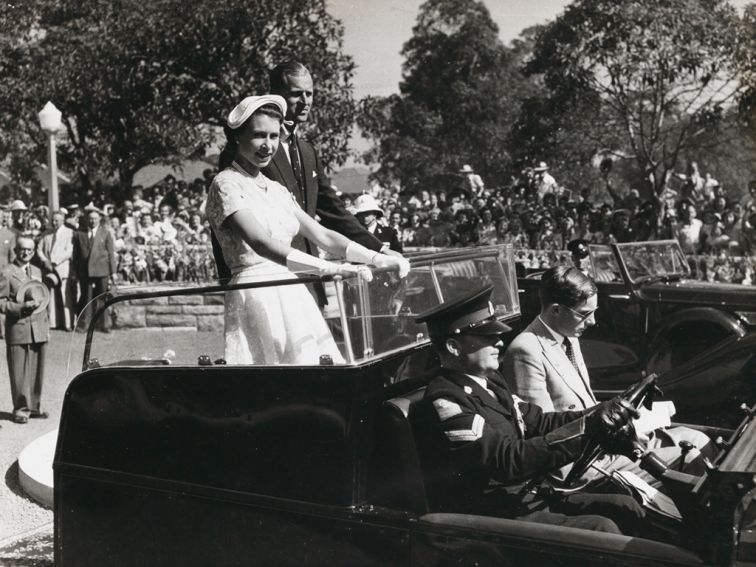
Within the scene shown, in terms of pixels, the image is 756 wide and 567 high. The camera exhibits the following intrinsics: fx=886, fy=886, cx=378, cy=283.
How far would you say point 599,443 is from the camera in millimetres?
2584

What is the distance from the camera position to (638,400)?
2877 millimetres

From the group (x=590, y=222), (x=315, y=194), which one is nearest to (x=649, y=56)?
(x=590, y=222)

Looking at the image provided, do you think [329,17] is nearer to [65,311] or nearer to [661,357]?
[65,311]

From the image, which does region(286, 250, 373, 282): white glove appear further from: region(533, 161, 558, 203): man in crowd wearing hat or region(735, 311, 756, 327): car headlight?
region(533, 161, 558, 203): man in crowd wearing hat

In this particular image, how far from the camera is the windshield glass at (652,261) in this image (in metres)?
6.94

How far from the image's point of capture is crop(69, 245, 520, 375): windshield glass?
2764 mm

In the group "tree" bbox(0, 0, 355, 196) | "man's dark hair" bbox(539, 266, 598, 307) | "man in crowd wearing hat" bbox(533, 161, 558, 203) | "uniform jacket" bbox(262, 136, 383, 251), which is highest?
"tree" bbox(0, 0, 355, 196)

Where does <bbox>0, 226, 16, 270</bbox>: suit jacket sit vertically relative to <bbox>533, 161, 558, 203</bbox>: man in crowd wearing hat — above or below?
below

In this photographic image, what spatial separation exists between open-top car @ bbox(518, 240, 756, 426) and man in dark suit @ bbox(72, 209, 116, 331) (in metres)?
6.95

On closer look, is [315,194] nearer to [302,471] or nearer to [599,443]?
[302,471]

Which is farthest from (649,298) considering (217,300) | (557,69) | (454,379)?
(557,69)

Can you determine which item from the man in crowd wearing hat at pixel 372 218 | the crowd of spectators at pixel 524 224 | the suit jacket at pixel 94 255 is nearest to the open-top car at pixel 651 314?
the man in crowd wearing hat at pixel 372 218

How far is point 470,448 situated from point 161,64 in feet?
53.8

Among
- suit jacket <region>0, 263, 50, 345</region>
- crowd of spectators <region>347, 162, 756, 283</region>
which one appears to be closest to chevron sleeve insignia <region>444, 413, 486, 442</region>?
suit jacket <region>0, 263, 50, 345</region>
